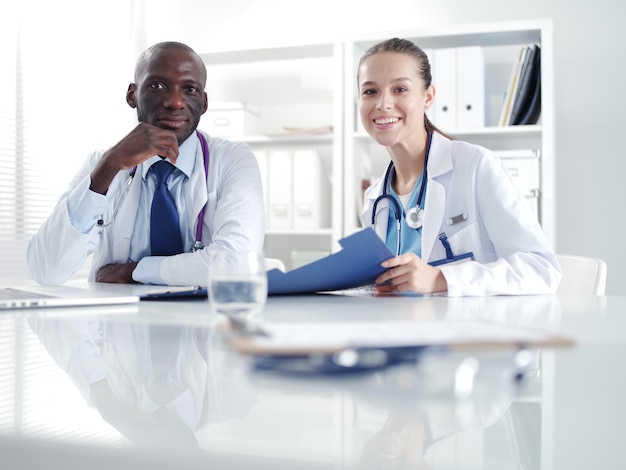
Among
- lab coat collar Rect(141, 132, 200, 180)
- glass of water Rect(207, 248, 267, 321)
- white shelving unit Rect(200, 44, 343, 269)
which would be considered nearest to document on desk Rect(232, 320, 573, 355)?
glass of water Rect(207, 248, 267, 321)

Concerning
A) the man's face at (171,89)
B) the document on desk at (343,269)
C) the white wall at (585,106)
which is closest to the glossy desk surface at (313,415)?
the document on desk at (343,269)

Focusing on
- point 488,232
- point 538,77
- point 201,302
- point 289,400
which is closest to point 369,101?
point 488,232

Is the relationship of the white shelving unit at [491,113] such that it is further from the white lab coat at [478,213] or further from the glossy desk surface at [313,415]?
the glossy desk surface at [313,415]

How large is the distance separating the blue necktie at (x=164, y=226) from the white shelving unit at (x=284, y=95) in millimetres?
1613

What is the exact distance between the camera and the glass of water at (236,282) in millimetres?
687

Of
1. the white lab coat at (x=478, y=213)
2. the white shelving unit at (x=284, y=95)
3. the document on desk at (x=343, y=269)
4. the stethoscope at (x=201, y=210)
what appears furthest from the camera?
the white shelving unit at (x=284, y=95)

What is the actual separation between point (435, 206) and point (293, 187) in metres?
1.54

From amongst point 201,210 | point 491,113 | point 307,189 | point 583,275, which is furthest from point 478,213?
point 491,113

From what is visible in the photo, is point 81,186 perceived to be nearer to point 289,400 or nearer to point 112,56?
point 289,400

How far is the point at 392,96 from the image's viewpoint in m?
1.95

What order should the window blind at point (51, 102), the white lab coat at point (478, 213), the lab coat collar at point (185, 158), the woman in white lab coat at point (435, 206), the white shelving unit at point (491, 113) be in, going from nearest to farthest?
the woman in white lab coat at point (435, 206)
the white lab coat at point (478, 213)
the lab coat collar at point (185, 158)
the white shelving unit at point (491, 113)
the window blind at point (51, 102)

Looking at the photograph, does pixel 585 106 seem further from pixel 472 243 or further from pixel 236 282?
pixel 236 282

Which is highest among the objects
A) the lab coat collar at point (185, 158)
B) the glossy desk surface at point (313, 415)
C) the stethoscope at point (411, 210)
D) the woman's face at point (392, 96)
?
the woman's face at point (392, 96)

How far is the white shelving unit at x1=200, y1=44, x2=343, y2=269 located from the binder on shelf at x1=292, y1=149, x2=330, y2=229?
0.14 m
